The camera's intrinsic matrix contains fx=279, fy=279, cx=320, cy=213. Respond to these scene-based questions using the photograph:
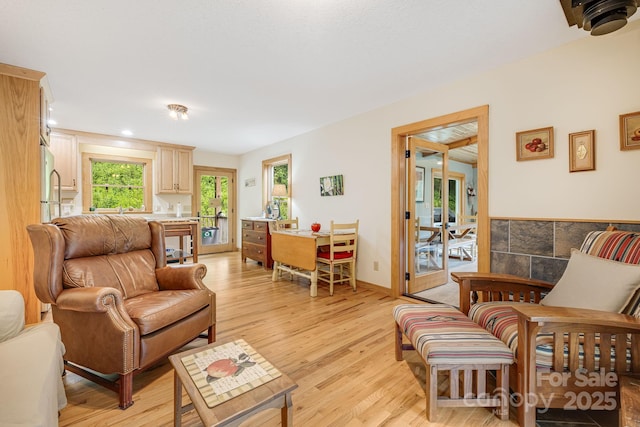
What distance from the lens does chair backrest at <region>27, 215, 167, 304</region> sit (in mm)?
1633

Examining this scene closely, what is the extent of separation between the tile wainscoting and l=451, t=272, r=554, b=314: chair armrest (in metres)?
0.32

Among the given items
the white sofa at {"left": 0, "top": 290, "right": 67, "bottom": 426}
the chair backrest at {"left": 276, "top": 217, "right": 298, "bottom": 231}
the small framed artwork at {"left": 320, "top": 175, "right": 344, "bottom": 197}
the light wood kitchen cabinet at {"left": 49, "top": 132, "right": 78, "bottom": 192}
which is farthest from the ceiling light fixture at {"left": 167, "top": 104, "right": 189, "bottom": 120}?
the white sofa at {"left": 0, "top": 290, "right": 67, "bottom": 426}

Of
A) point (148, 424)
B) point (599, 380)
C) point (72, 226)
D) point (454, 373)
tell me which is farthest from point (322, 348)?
point (72, 226)

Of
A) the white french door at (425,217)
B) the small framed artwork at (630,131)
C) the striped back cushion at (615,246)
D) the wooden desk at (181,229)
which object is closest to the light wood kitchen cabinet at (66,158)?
the wooden desk at (181,229)

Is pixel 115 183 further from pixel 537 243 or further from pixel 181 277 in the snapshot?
pixel 537 243

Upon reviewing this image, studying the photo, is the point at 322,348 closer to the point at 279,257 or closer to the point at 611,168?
the point at 279,257

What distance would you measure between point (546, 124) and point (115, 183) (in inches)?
246

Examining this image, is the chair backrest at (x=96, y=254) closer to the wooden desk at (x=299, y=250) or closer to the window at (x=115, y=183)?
the wooden desk at (x=299, y=250)

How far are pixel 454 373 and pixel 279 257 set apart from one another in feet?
9.33

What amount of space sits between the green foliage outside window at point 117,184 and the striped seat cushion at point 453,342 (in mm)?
5483

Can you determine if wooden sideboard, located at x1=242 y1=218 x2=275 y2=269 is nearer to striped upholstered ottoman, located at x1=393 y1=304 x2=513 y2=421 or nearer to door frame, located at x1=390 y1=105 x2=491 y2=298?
door frame, located at x1=390 y1=105 x2=491 y2=298

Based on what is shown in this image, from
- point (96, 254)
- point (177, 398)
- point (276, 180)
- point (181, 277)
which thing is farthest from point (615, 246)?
point (276, 180)

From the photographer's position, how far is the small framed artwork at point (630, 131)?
5.97ft

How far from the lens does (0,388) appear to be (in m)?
0.90
